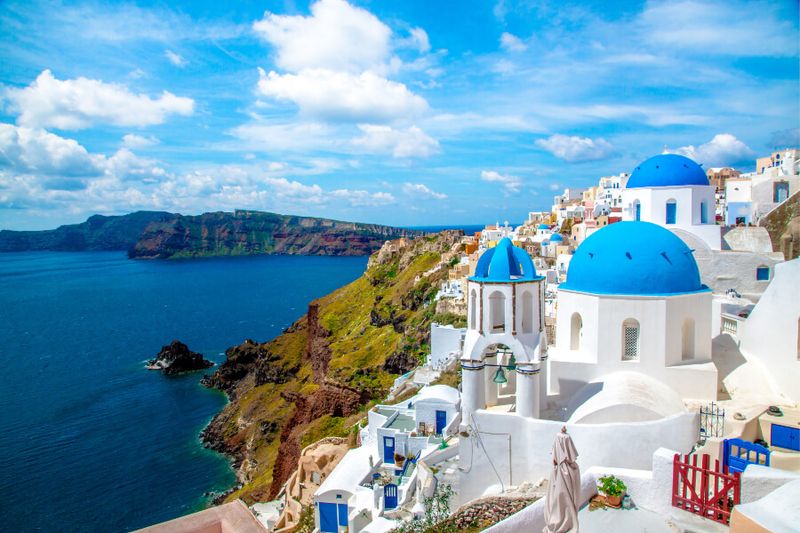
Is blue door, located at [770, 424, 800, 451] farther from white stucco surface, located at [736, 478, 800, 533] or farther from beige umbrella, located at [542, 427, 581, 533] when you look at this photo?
beige umbrella, located at [542, 427, 581, 533]

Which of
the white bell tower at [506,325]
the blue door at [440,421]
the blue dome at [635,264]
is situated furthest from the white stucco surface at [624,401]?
the blue door at [440,421]

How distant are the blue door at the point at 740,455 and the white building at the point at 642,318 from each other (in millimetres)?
3694

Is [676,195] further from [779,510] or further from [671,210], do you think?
[779,510]

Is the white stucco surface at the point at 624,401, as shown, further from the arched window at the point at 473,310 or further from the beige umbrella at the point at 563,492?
the beige umbrella at the point at 563,492

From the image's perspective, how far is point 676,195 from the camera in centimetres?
2441

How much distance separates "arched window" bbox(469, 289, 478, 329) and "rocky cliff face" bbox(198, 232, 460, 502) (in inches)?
667

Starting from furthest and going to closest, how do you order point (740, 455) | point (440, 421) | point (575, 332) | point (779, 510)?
point (440, 421)
point (575, 332)
point (740, 455)
point (779, 510)

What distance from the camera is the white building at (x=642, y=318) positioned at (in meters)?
14.5

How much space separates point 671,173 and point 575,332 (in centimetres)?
1239

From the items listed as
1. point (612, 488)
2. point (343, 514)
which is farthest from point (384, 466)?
point (612, 488)

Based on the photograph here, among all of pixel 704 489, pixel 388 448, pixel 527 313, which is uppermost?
pixel 527 313

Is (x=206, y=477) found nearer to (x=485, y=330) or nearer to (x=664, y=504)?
(x=485, y=330)

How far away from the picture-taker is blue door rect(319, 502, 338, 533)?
1969 centimetres

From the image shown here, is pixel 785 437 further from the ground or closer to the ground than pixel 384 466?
further from the ground
